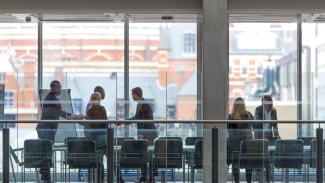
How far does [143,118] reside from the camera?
1167 cm

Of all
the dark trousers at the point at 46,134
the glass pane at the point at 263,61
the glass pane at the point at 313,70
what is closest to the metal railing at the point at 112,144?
the dark trousers at the point at 46,134

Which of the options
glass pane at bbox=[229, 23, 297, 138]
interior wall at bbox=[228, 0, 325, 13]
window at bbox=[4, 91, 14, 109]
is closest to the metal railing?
window at bbox=[4, 91, 14, 109]

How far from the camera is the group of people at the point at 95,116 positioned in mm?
9078

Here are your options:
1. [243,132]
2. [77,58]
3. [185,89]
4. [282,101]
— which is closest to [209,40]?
[185,89]

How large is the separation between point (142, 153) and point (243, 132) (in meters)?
1.33

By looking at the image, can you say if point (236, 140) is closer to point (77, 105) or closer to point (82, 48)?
point (77, 105)

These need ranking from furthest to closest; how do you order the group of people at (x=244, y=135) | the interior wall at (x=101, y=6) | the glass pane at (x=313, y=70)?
the interior wall at (x=101, y=6), the glass pane at (x=313, y=70), the group of people at (x=244, y=135)

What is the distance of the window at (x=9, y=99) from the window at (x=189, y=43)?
392 centimetres

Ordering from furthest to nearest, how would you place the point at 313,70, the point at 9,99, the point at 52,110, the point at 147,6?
1. the point at 313,70
2. the point at 147,6
3. the point at 9,99
4. the point at 52,110

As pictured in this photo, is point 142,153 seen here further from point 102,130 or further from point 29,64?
point 29,64

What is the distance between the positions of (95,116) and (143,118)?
37.9 inches

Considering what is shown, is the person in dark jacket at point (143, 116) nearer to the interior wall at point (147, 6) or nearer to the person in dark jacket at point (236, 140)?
the person in dark jacket at point (236, 140)

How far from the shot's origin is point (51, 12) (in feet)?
46.7

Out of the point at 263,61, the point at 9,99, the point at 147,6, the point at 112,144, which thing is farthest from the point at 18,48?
the point at 112,144
